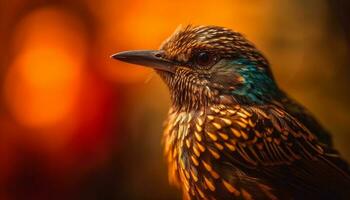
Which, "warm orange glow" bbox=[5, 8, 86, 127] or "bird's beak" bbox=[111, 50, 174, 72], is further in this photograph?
"warm orange glow" bbox=[5, 8, 86, 127]

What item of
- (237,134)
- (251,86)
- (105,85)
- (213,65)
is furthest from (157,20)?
(237,134)

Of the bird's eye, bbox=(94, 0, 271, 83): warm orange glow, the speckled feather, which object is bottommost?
the speckled feather

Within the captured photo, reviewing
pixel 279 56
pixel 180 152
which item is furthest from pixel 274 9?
pixel 180 152

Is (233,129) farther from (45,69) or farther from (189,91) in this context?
(45,69)

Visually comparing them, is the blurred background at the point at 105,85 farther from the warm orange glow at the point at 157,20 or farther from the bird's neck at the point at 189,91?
the bird's neck at the point at 189,91

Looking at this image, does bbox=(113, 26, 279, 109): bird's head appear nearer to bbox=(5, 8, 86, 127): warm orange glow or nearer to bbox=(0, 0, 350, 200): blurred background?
bbox=(0, 0, 350, 200): blurred background

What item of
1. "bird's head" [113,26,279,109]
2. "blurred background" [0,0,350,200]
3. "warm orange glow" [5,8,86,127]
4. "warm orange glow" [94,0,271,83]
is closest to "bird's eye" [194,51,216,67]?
"bird's head" [113,26,279,109]

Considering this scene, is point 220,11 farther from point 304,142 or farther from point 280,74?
point 304,142
